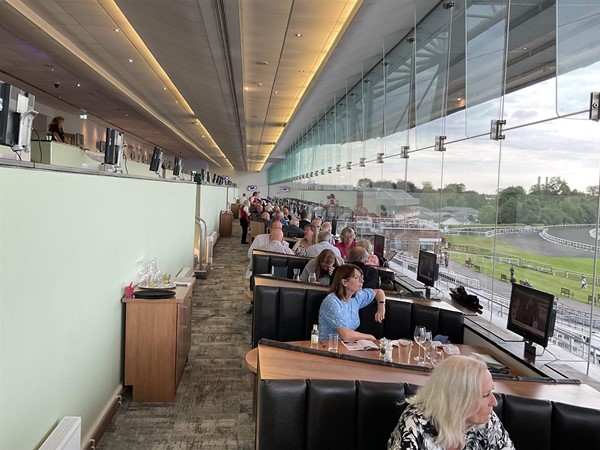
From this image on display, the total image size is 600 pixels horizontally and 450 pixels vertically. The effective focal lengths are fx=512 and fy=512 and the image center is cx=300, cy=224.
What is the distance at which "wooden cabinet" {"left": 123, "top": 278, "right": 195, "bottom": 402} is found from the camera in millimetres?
4309

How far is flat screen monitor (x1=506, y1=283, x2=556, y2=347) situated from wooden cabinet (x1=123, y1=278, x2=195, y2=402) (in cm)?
264

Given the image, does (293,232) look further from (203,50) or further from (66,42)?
(66,42)

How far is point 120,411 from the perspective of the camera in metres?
4.16

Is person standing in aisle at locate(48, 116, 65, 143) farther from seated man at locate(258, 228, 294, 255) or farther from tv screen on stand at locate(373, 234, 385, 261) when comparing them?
tv screen on stand at locate(373, 234, 385, 261)

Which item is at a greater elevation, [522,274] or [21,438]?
[522,274]

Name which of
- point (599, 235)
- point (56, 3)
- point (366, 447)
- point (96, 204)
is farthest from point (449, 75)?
point (56, 3)

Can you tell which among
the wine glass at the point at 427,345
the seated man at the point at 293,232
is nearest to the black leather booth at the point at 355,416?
the wine glass at the point at 427,345

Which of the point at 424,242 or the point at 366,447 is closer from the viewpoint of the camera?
the point at 366,447

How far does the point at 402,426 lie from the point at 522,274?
2.45 metres

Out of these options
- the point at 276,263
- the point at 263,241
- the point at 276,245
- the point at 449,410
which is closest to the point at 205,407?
the point at 276,263

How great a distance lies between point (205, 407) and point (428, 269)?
8.24 ft

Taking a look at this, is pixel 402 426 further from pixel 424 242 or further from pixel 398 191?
pixel 398 191

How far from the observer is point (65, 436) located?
2754 millimetres

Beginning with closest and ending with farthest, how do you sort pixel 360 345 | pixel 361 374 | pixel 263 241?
pixel 361 374
pixel 360 345
pixel 263 241
